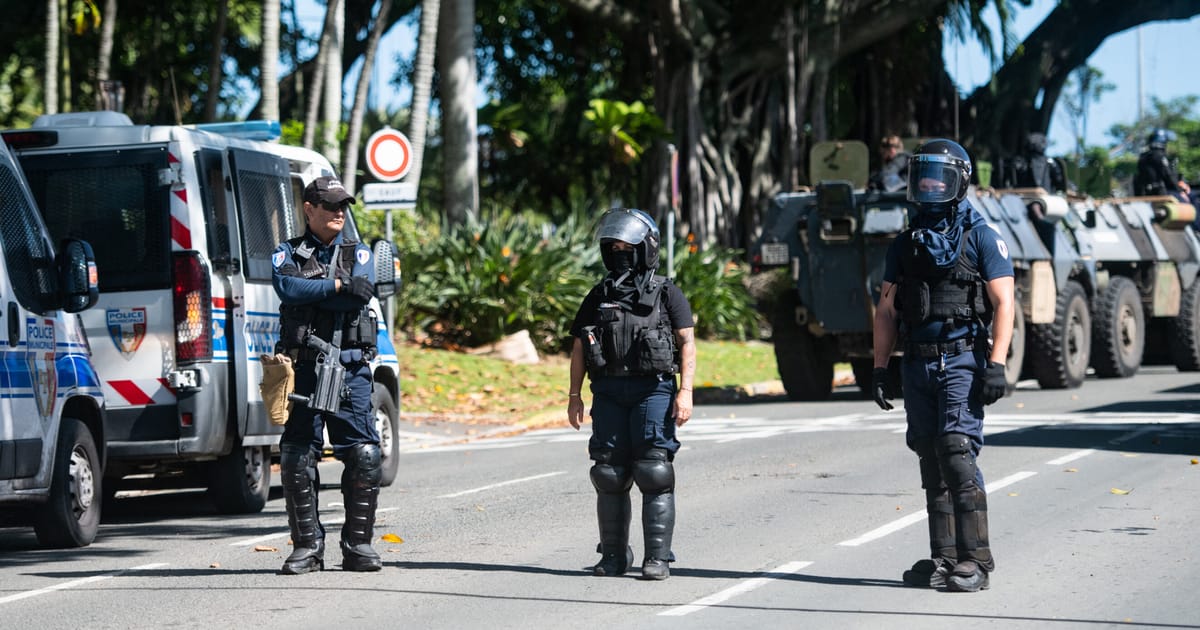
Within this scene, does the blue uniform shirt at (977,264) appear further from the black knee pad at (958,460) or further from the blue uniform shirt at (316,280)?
the blue uniform shirt at (316,280)

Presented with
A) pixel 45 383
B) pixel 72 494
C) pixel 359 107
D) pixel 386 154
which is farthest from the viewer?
pixel 359 107

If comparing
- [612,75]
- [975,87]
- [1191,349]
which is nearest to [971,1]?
[975,87]

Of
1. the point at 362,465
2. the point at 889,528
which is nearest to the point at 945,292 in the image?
the point at 889,528

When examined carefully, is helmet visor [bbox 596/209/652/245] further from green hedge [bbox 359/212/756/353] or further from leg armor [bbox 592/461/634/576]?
green hedge [bbox 359/212/756/353]

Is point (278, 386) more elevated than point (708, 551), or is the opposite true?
point (278, 386)

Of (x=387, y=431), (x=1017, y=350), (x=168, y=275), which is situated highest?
(x=168, y=275)

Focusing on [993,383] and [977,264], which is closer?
[993,383]

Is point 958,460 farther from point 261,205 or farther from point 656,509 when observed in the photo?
point 261,205

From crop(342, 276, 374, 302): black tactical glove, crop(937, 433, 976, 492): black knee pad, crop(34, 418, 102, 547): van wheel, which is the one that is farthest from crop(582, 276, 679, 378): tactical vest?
crop(34, 418, 102, 547): van wheel

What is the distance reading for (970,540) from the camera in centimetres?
705

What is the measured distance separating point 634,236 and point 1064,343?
1146 cm

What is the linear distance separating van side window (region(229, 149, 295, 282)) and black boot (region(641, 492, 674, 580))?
3.64 m

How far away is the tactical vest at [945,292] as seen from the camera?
7.10 m

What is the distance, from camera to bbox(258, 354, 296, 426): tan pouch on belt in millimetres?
7707
